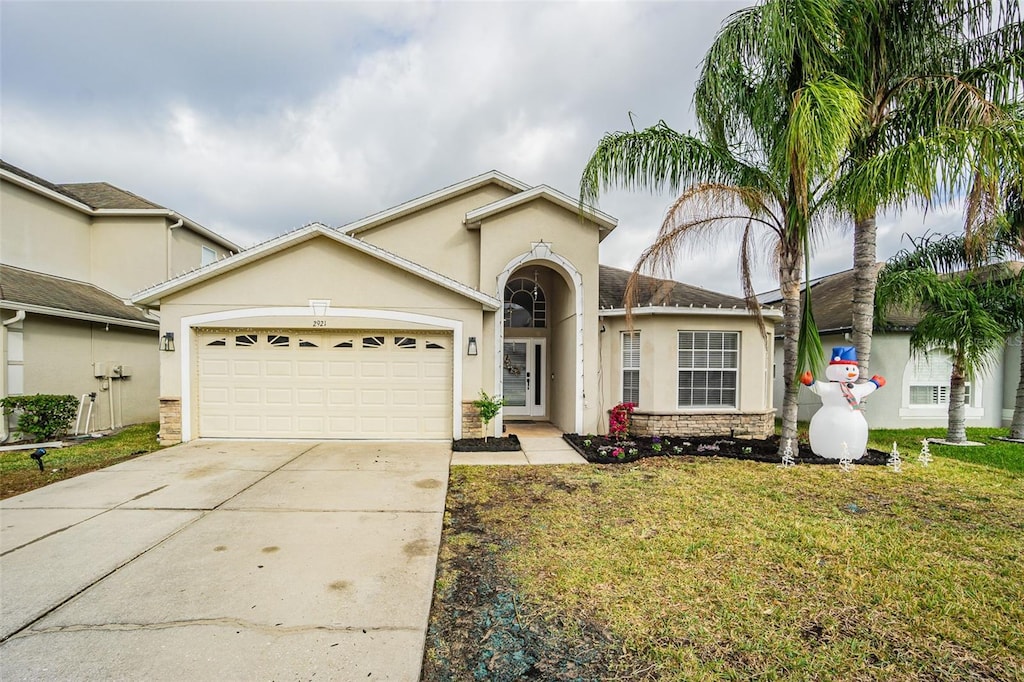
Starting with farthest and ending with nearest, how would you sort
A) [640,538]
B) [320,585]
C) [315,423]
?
[315,423], [640,538], [320,585]

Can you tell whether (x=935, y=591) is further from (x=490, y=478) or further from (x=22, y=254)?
(x=22, y=254)

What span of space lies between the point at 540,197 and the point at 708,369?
5763mm

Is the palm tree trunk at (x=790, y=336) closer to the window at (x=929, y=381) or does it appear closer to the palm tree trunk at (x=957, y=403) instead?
the palm tree trunk at (x=957, y=403)

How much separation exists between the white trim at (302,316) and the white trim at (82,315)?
3228mm

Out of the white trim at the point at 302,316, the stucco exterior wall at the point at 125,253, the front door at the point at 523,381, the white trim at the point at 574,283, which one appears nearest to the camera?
the white trim at the point at 302,316

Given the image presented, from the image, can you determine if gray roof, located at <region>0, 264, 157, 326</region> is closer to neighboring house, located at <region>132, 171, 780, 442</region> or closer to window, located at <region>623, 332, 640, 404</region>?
neighboring house, located at <region>132, 171, 780, 442</region>

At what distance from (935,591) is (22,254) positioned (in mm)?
18677

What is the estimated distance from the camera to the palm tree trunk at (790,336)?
322 inches

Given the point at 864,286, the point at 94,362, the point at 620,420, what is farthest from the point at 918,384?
the point at 94,362

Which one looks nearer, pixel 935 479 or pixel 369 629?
pixel 369 629

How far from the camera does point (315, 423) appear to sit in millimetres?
9375

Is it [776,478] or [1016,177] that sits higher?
[1016,177]

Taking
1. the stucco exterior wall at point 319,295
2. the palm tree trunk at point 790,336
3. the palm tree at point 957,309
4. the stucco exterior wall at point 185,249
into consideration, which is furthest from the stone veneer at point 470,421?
the stucco exterior wall at point 185,249

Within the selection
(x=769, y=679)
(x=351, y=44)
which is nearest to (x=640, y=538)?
(x=769, y=679)
